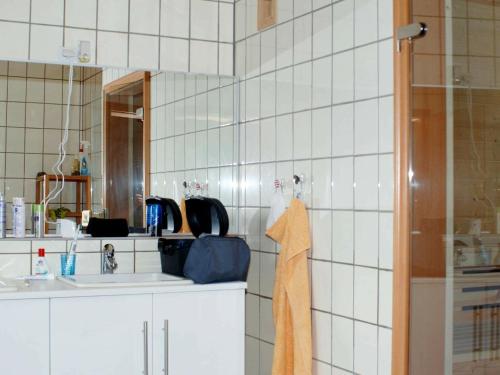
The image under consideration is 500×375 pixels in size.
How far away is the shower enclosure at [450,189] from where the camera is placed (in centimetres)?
189

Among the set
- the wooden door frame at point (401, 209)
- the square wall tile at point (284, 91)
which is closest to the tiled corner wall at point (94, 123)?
the square wall tile at point (284, 91)

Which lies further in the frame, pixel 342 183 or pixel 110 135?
pixel 110 135

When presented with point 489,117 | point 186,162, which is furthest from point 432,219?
point 186,162

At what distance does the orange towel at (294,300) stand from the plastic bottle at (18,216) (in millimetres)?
1036

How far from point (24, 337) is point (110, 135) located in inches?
37.1

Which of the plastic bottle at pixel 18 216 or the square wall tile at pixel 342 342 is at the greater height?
the plastic bottle at pixel 18 216

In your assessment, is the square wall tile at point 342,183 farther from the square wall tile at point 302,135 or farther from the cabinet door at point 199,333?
the cabinet door at point 199,333

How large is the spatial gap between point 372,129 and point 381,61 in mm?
220

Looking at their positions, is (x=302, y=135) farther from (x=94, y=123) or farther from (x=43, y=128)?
(x=43, y=128)

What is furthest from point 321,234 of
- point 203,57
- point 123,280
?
point 203,57

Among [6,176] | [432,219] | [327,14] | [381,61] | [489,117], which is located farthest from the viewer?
[6,176]

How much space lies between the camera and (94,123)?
2938mm

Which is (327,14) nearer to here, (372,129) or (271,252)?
(372,129)

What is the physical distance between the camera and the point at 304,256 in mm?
2598
